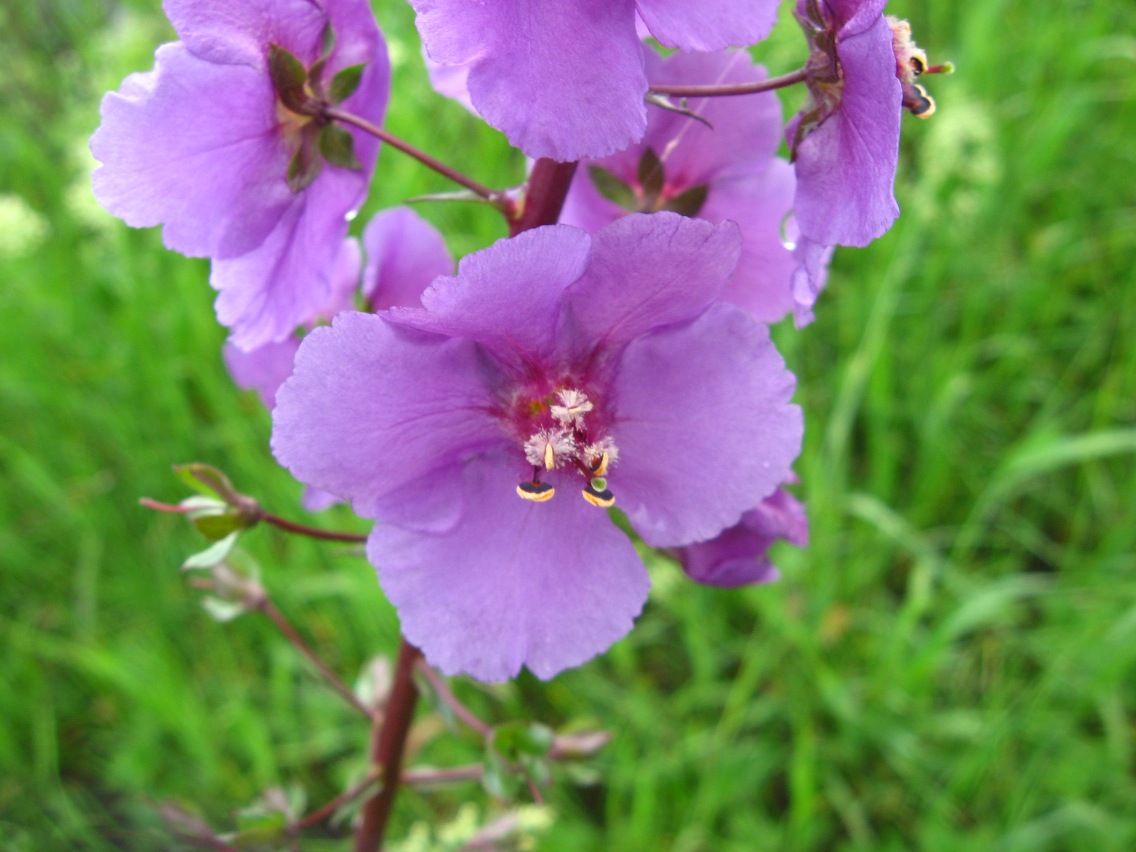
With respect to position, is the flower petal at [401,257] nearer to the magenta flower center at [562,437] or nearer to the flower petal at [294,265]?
the flower petal at [294,265]

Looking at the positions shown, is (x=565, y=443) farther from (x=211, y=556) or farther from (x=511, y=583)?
(x=211, y=556)

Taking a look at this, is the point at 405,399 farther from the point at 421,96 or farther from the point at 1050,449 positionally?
the point at 421,96

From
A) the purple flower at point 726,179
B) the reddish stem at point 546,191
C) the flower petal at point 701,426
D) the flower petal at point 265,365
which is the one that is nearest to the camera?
the flower petal at point 701,426

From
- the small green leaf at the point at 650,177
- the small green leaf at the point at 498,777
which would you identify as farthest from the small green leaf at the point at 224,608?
the small green leaf at the point at 650,177

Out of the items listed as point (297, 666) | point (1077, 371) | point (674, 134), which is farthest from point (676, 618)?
point (674, 134)

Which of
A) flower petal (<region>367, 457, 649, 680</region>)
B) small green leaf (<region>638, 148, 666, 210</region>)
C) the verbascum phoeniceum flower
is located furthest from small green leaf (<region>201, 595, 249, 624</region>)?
the verbascum phoeniceum flower

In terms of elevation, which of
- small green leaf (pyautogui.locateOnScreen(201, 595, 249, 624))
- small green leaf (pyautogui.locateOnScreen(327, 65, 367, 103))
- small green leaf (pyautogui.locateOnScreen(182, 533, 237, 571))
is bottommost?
small green leaf (pyautogui.locateOnScreen(201, 595, 249, 624))

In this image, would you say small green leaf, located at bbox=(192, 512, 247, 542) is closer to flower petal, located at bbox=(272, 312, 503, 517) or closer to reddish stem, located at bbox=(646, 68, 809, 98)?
flower petal, located at bbox=(272, 312, 503, 517)
